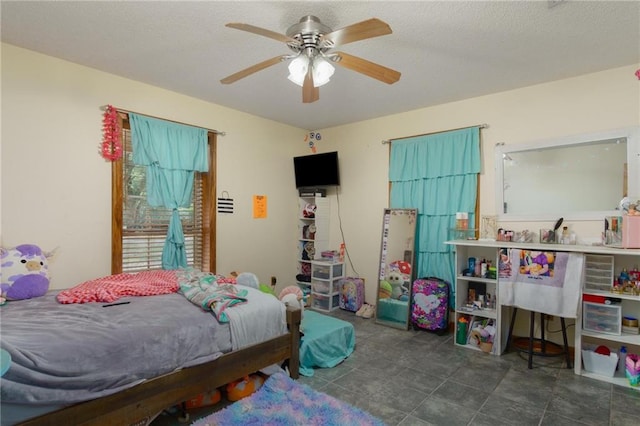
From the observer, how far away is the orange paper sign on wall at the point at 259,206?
4.31 metres

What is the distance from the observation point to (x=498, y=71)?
2920 mm

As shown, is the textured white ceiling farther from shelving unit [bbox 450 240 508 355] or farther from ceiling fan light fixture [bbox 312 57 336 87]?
shelving unit [bbox 450 240 508 355]

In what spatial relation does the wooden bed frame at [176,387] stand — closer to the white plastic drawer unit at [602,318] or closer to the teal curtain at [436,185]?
the teal curtain at [436,185]

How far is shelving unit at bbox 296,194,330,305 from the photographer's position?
15.2 ft

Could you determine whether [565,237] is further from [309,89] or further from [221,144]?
[221,144]

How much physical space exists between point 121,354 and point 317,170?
3399 millimetres

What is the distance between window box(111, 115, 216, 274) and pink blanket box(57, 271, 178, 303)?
421 millimetres

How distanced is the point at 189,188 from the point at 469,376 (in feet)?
10.5

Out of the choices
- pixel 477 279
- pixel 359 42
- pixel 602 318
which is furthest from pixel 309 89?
pixel 602 318

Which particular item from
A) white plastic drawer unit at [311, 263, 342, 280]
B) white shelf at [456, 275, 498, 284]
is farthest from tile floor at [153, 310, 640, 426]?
white plastic drawer unit at [311, 263, 342, 280]

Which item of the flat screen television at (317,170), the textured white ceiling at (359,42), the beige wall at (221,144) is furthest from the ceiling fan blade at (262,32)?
the flat screen television at (317,170)

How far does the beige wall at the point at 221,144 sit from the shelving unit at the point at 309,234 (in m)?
0.39

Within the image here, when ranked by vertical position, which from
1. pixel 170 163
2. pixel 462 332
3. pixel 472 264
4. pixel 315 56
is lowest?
pixel 462 332

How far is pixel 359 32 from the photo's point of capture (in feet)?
5.92
